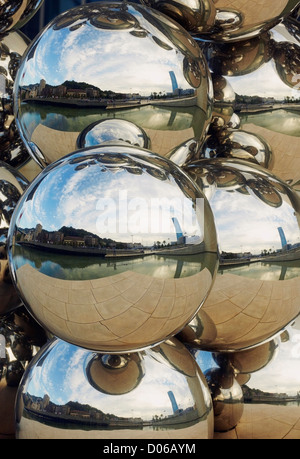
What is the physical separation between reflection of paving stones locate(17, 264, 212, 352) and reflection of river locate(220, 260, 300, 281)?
61 millimetres

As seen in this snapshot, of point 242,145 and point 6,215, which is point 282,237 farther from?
point 6,215

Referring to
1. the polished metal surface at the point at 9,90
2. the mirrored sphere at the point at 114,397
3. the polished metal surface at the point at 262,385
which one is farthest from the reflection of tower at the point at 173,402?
the polished metal surface at the point at 9,90

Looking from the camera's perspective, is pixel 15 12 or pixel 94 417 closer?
pixel 94 417

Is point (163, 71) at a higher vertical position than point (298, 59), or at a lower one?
higher

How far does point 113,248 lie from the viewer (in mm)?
599

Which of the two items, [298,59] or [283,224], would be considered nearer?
[283,224]

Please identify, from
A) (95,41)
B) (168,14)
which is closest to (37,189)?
(95,41)

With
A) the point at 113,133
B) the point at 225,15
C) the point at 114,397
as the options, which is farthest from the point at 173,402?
the point at 225,15

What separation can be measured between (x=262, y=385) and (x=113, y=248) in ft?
1.00

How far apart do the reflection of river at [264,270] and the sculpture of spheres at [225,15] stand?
0.26m

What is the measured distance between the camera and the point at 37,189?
25.4 inches

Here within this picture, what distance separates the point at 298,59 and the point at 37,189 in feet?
1.20
